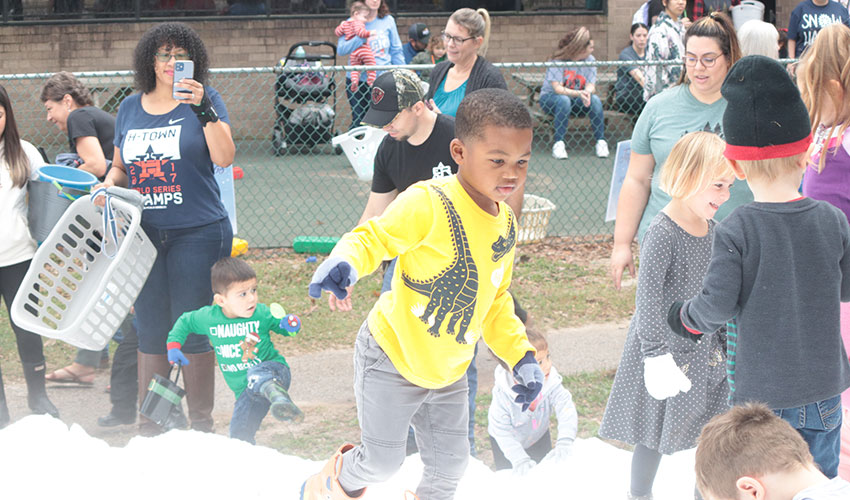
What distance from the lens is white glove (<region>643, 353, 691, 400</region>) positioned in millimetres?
3068

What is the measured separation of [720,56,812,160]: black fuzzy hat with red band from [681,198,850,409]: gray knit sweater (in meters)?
0.17

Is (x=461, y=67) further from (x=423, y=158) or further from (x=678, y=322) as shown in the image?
(x=678, y=322)

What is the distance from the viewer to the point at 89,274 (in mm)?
4484

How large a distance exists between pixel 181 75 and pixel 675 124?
2173 mm

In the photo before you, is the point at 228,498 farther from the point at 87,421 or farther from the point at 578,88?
the point at 578,88

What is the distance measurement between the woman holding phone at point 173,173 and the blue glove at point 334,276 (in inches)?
74.0

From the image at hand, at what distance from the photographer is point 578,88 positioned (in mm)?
11094

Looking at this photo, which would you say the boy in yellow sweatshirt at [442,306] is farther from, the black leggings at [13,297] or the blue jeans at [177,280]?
the black leggings at [13,297]

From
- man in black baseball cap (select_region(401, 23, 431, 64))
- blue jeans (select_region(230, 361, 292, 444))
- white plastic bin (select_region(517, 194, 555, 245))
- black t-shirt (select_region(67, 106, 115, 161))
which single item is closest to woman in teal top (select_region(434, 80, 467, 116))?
blue jeans (select_region(230, 361, 292, 444))

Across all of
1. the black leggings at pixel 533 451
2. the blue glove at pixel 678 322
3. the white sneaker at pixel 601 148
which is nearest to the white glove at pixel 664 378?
the blue glove at pixel 678 322

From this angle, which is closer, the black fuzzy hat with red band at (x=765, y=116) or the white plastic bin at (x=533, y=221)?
the black fuzzy hat with red band at (x=765, y=116)

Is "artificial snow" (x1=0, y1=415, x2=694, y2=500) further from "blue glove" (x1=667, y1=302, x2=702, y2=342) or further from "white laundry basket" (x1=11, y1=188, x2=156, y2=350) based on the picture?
"blue glove" (x1=667, y1=302, x2=702, y2=342)

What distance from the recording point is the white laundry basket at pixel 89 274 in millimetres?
3943

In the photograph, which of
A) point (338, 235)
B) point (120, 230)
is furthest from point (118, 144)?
point (338, 235)
